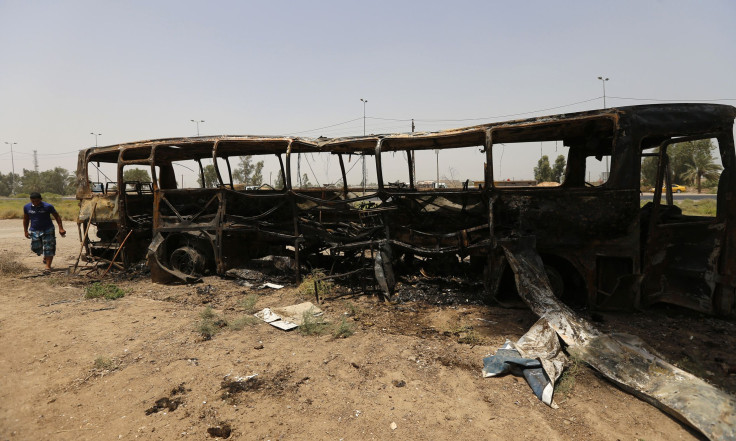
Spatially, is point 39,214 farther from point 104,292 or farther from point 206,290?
point 206,290

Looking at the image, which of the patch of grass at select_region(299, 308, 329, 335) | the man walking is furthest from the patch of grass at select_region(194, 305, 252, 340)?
the man walking

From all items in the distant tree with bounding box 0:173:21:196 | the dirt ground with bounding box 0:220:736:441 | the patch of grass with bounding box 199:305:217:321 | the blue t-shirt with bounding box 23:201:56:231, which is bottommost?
the dirt ground with bounding box 0:220:736:441

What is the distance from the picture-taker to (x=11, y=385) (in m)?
3.73

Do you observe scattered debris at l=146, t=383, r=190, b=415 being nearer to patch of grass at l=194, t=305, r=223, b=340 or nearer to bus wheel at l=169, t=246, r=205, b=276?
patch of grass at l=194, t=305, r=223, b=340

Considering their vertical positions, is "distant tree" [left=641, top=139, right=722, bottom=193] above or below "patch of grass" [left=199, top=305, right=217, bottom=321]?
above

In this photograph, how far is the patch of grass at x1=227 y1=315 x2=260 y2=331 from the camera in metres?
5.15

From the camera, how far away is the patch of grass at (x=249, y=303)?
5.93m

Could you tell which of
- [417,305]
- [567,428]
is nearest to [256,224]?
[417,305]

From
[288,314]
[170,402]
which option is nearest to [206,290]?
[288,314]

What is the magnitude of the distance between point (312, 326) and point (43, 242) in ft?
26.1

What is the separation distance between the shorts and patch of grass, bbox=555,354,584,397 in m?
10.8

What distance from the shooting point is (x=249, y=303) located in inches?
239

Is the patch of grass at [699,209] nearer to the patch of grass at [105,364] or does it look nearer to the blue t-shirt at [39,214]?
the patch of grass at [105,364]

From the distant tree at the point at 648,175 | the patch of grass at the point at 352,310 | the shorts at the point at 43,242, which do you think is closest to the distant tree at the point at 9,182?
the shorts at the point at 43,242
